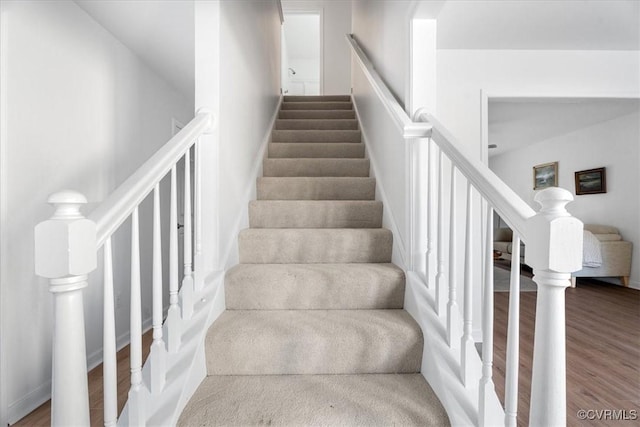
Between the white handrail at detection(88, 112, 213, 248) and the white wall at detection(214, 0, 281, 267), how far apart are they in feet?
0.85

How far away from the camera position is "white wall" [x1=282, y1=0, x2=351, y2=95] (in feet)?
16.5

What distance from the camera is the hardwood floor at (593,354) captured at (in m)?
1.66

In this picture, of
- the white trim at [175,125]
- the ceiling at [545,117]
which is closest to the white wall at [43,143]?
the white trim at [175,125]

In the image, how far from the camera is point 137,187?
34.5 inches

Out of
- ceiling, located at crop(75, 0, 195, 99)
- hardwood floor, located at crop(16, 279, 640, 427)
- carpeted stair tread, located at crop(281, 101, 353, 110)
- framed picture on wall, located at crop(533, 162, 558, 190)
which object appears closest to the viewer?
hardwood floor, located at crop(16, 279, 640, 427)

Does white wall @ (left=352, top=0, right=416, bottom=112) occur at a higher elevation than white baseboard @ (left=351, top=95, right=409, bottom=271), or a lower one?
higher

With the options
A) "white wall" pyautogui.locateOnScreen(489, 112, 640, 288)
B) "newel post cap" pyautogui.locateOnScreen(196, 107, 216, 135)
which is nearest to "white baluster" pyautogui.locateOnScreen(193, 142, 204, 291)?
"newel post cap" pyautogui.locateOnScreen(196, 107, 216, 135)

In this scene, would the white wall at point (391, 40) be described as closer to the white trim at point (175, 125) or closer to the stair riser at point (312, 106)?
the stair riser at point (312, 106)

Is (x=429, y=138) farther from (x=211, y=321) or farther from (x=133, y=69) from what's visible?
(x=133, y=69)

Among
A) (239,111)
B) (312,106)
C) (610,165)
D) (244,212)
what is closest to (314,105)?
(312,106)

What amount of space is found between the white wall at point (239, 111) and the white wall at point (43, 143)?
1.00m

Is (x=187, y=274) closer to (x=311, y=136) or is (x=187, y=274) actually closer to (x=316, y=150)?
(x=316, y=150)

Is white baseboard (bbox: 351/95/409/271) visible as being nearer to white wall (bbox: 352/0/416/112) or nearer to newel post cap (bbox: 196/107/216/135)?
white wall (bbox: 352/0/416/112)

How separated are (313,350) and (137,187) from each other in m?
0.83
